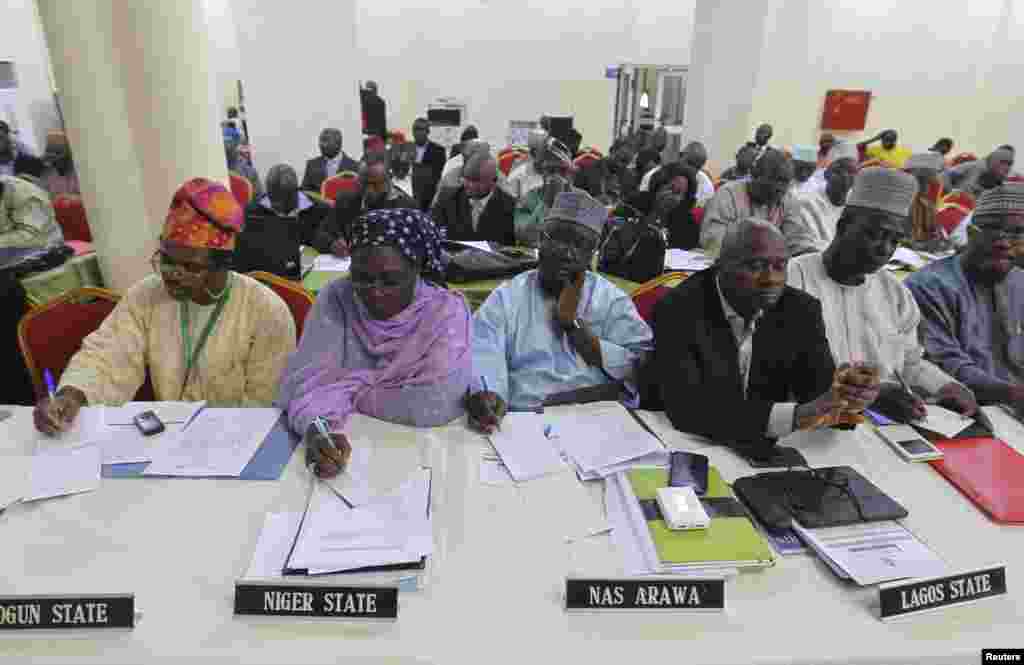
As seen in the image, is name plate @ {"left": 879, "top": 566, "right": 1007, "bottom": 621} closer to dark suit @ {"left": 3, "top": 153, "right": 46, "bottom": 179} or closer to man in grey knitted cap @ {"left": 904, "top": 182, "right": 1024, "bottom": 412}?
man in grey knitted cap @ {"left": 904, "top": 182, "right": 1024, "bottom": 412}

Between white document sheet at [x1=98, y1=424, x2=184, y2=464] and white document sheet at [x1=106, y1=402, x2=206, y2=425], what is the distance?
32 millimetres

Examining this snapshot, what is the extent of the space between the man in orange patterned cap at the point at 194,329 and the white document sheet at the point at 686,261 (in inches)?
106

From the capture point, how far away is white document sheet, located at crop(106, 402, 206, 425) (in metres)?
1.86

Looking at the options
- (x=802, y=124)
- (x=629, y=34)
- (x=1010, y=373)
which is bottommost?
(x=1010, y=373)

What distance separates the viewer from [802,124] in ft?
35.2

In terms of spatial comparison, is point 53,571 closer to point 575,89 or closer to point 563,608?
point 563,608

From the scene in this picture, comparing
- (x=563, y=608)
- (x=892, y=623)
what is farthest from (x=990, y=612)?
(x=563, y=608)

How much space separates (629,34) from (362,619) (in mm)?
12793

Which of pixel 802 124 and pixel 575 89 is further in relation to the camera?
pixel 575 89

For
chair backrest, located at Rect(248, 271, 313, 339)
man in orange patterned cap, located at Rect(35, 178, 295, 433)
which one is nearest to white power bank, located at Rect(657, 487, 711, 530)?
man in orange patterned cap, located at Rect(35, 178, 295, 433)

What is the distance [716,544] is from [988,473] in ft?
3.19

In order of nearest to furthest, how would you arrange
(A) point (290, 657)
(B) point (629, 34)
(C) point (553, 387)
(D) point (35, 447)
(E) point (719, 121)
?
(A) point (290, 657) < (D) point (35, 447) < (C) point (553, 387) < (E) point (719, 121) < (B) point (629, 34)

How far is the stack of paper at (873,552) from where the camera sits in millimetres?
1307

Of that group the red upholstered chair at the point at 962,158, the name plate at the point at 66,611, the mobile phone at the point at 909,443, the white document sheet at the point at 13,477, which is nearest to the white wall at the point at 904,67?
the red upholstered chair at the point at 962,158
